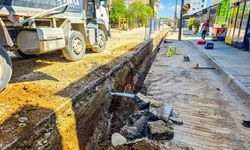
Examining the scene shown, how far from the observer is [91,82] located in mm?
4578

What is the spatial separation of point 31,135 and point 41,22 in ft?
13.0

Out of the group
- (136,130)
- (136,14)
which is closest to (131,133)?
(136,130)

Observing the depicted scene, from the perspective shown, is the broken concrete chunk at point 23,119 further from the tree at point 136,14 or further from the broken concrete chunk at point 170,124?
the tree at point 136,14

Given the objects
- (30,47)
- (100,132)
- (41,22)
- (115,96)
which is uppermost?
(41,22)

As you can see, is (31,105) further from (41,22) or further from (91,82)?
(41,22)

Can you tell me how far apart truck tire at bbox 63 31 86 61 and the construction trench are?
3.55ft

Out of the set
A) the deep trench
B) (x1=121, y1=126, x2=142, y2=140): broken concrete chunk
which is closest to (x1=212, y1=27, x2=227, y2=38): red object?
the deep trench

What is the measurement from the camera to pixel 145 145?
281 cm

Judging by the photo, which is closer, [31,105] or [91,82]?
[31,105]

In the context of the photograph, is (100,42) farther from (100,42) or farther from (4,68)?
(4,68)

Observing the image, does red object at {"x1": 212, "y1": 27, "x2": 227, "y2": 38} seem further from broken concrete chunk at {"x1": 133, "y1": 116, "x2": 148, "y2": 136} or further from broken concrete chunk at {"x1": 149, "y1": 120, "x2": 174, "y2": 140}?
broken concrete chunk at {"x1": 149, "y1": 120, "x2": 174, "y2": 140}

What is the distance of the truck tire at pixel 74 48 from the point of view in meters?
6.28

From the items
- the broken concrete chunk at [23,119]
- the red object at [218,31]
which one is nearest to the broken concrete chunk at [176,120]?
the broken concrete chunk at [23,119]

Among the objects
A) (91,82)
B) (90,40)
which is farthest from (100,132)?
(90,40)
